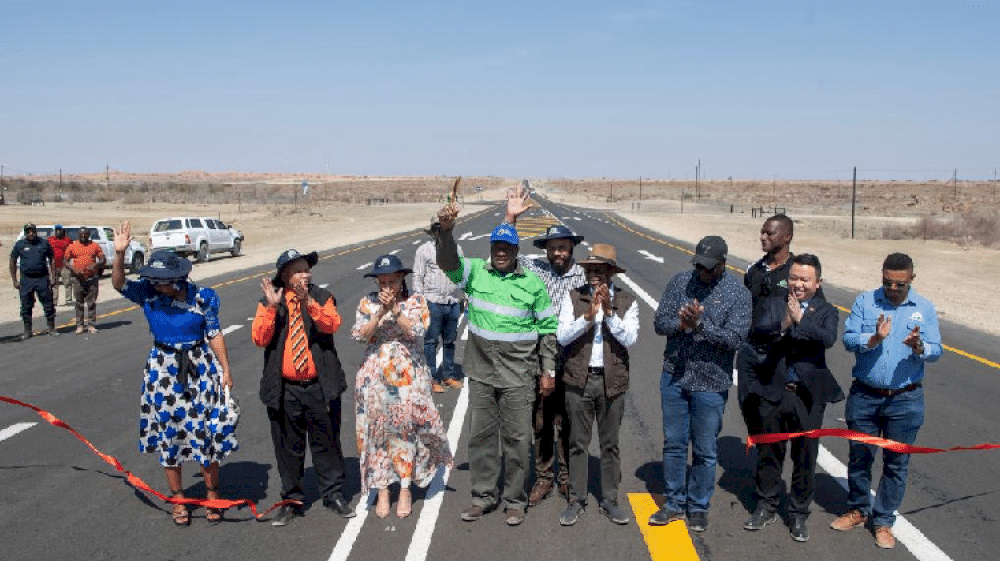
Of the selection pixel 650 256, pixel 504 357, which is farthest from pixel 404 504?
pixel 650 256

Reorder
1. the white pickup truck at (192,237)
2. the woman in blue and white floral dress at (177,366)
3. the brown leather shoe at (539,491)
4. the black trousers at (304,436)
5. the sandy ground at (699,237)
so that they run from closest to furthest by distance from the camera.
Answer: the woman in blue and white floral dress at (177,366) < the black trousers at (304,436) < the brown leather shoe at (539,491) < the sandy ground at (699,237) < the white pickup truck at (192,237)

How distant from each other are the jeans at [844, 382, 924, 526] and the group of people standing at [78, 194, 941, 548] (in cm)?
1

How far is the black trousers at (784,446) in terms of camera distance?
221 inches

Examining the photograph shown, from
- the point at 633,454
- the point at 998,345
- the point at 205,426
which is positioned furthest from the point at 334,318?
the point at 998,345

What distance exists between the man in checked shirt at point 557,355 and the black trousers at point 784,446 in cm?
145

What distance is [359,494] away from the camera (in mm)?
6398

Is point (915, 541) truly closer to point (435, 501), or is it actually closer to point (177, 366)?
point (435, 501)

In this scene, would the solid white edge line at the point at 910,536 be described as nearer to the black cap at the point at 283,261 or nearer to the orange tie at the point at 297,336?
the orange tie at the point at 297,336

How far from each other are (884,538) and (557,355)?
2648 mm

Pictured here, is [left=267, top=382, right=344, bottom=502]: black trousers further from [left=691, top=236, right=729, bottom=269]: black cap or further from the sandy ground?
the sandy ground

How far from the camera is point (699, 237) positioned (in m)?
38.5

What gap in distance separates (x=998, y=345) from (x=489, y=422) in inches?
447

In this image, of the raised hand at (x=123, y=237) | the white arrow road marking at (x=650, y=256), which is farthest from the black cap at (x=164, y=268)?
the white arrow road marking at (x=650, y=256)

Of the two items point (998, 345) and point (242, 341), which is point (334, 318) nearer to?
point (242, 341)
